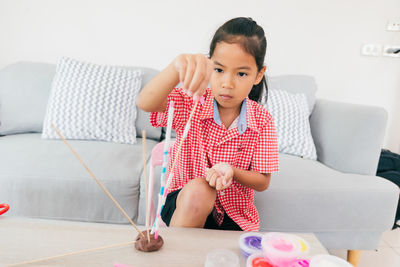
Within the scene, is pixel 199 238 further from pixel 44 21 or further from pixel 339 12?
pixel 339 12

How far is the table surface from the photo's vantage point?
48 centimetres

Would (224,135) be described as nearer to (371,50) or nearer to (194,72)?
(194,72)

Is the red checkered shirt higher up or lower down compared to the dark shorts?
higher up

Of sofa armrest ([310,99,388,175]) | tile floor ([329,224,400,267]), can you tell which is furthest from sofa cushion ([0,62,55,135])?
tile floor ([329,224,400,267])

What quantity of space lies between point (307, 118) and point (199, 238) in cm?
105

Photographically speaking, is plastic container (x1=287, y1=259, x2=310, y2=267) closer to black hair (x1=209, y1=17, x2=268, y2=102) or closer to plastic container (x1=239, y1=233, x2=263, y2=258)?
plastic container (x1=239, y1=233, x2=263, y2=258)

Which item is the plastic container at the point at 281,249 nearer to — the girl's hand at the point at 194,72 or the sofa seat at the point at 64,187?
the girl's hand at the point at 194,72

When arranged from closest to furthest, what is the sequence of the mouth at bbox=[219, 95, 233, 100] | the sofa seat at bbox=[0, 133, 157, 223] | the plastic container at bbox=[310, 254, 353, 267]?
the plastic container at bbox=[310, 254, 353, 267] < the mouth at bbox=[219, 95, 233, 100] < the sofa seat at bbox=[0, 133, 157, 223]

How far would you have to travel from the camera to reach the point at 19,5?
1582 millimetres

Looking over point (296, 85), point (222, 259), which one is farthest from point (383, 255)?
point (222, 259)

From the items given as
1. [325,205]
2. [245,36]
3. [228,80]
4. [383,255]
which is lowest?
[383,255]

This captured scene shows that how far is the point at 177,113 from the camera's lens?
81 centimetres

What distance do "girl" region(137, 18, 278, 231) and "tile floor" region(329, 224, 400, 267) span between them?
2.31 ft

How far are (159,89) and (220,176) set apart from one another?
0.25 metres
